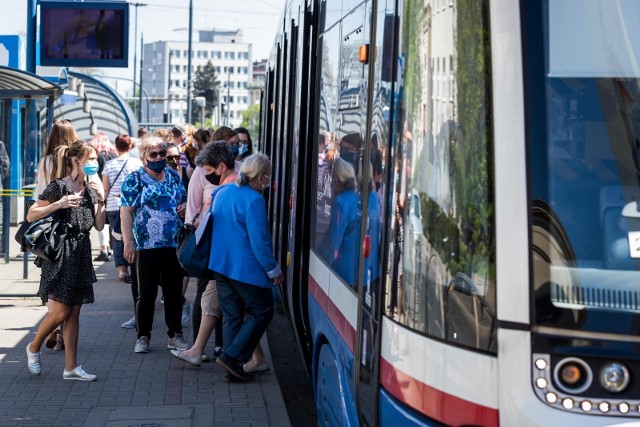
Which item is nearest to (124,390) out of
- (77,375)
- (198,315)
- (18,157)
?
(77,375)

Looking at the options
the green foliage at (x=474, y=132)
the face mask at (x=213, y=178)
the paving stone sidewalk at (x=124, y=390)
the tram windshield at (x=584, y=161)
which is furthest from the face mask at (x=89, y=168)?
the tram windshield at (x=584, y=161)

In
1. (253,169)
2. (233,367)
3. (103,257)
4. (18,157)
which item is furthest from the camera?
(103,257)

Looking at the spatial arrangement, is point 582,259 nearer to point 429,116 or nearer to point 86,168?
point 429,116

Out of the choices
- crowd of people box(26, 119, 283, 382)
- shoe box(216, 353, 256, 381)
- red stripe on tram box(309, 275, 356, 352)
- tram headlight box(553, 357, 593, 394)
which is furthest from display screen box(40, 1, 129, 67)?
tram headlight box(553, 357, 593, 394)

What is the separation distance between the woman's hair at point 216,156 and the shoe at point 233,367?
136 centimetres

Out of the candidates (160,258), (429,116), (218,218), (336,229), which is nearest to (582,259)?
(429,116)

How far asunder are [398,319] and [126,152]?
8.63 meters

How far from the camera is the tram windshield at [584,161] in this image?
3350mm

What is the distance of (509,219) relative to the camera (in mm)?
3410

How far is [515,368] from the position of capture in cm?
333

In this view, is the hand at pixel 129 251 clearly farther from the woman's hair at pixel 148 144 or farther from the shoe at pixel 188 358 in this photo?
the shoe at pixel 188 358

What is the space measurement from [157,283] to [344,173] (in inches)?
161

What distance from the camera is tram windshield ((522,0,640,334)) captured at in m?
3.35

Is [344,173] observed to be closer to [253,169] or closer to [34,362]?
[253,169]
